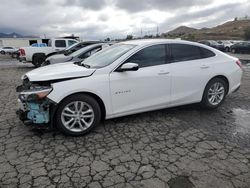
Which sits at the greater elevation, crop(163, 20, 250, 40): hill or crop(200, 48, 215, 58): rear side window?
crop(163, 20, 250, 40): hill

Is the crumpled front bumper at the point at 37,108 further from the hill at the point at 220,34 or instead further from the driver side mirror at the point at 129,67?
the hill at the point at 220,34

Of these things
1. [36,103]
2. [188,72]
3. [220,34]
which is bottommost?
[36,103]

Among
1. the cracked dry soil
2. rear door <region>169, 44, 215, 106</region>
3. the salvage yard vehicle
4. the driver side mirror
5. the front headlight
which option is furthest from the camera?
rear door <region>169, 44, 215, 106</region>

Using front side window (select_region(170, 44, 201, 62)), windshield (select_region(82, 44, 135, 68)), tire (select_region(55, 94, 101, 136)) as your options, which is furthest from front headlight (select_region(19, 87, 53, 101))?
front side window (select_region(170, 44, 201, 62))

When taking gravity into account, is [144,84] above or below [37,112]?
above

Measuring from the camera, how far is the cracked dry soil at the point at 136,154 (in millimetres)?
2697

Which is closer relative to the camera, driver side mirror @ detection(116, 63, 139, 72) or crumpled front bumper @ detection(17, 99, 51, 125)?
crumpled front bumper @ detection(17, 99, 51, 125)

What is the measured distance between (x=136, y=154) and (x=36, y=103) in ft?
5.69

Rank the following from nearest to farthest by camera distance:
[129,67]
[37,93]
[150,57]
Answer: [37,93] → [129,67] → [150,57]

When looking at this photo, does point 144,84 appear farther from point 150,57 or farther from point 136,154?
point 136,154

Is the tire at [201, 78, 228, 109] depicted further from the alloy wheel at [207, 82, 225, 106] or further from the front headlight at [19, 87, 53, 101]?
the front headlight at [19, 87, 53, 101]

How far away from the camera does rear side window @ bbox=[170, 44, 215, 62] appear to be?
4.57 meters

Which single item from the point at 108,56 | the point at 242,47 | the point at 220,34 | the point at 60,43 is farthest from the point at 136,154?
the point at 220,34

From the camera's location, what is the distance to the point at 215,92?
5.02 m
